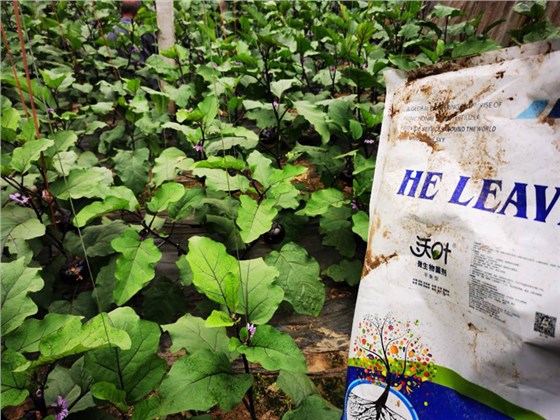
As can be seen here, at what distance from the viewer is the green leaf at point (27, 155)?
127cm

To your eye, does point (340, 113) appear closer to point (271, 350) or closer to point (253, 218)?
point (253, 218)

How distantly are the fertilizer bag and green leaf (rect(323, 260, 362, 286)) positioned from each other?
1.81 feet

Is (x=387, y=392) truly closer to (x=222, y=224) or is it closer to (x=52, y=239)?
(x=222, y=224)

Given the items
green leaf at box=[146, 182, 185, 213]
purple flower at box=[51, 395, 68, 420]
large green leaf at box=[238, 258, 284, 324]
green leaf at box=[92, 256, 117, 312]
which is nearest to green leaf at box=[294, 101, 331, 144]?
green leaf at box=[146, 182, 185, 213]

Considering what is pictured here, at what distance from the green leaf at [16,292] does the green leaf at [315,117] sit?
3.73 feet

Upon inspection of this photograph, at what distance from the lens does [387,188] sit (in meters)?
0.85

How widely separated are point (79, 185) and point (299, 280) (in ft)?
2.97

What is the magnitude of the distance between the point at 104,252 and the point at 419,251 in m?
1.08

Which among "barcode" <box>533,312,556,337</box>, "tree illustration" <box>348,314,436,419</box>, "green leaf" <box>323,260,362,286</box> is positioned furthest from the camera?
"green leaf" <box>323,260,362,286</box>

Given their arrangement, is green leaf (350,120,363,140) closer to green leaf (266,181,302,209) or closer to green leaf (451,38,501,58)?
green leaf (266,181,302,209)

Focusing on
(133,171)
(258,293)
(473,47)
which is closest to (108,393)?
(258,293)

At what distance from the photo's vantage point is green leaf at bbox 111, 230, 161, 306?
105 cm

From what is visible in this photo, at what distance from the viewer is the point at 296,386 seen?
3.21 ft

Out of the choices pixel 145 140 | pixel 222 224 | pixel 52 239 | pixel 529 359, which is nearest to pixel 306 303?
pixel 222 224
